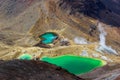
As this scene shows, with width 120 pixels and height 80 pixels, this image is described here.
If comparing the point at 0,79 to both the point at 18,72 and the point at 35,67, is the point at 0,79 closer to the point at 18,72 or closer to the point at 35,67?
the point at 18,72

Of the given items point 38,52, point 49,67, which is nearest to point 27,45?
point 38,52

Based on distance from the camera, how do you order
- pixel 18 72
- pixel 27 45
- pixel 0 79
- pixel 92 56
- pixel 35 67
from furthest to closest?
pixel 27 45
pixel 92 56
pixel 35 67
pixel 18 72
pixel 0 79

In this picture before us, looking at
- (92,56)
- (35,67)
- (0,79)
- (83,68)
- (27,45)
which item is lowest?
(0,79)

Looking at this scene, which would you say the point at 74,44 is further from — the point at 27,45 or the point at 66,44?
the point at 27,45

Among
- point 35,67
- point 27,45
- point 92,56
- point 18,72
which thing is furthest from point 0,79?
point 27,45

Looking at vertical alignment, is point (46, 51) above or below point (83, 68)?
above

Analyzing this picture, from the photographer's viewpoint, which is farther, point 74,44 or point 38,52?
point 74,44

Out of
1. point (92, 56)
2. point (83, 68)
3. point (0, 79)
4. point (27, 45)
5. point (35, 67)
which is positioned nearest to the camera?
point (0, 79)
